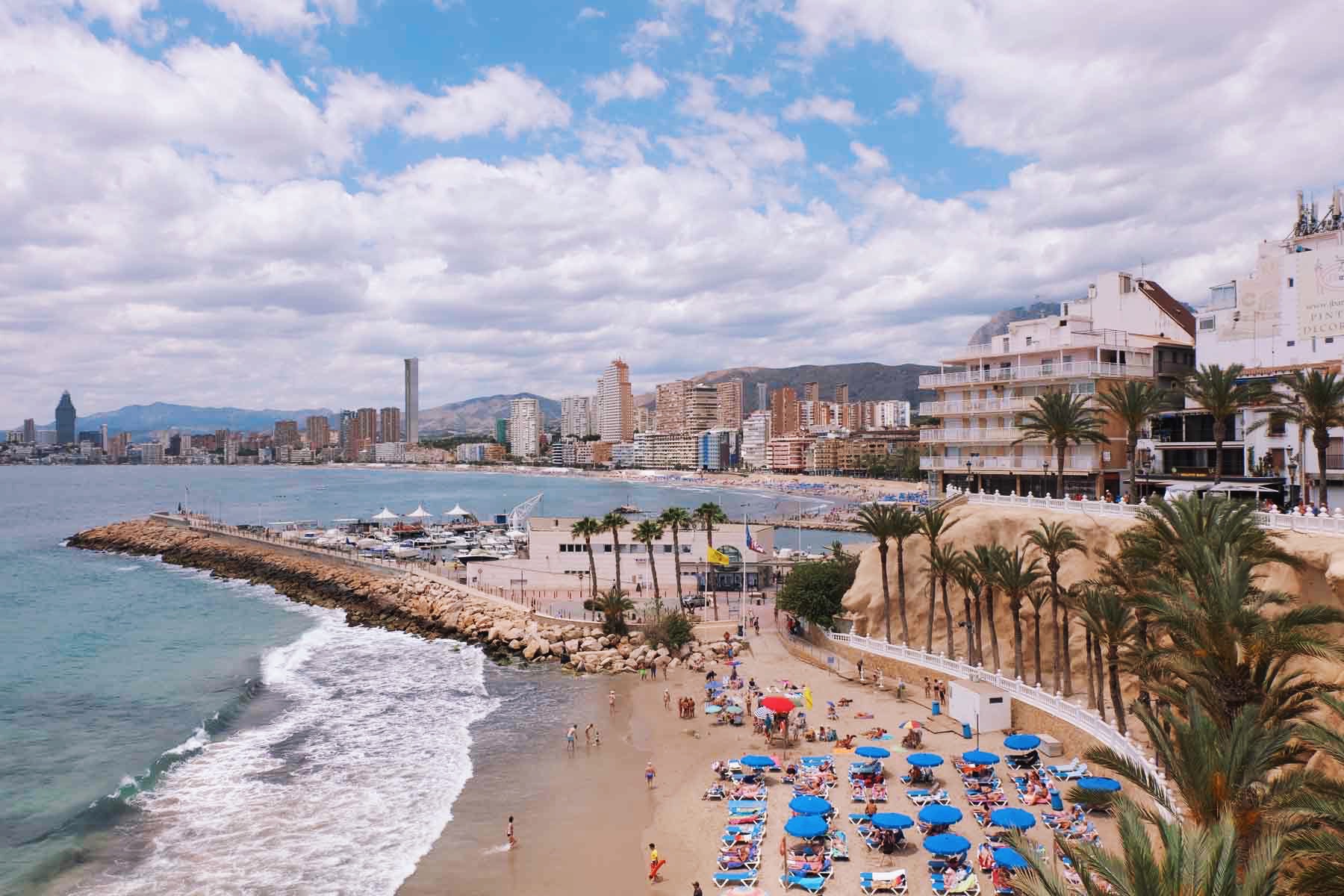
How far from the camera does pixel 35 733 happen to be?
114 ft

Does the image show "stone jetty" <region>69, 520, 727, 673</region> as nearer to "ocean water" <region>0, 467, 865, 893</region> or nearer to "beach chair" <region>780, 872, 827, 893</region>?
"ocean water" <region>0, 467, 865, 893</region>

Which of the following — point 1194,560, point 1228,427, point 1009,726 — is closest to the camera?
point 1194,560

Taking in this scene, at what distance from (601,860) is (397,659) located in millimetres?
26650

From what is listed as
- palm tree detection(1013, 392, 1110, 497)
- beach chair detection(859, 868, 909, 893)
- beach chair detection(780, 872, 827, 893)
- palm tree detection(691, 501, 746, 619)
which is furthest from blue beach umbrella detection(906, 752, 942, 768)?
palm tree detection(691, 501, 746, 619)

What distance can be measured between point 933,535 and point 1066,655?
620 cm

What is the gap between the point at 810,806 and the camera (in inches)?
891

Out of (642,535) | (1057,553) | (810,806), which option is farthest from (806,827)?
(642,535)

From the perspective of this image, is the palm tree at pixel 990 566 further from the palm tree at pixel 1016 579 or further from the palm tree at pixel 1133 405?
the palm tree at pixel 1133 405

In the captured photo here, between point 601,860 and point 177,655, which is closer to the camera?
point 601,860

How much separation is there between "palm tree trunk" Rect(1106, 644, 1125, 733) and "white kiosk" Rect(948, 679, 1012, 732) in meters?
4.35

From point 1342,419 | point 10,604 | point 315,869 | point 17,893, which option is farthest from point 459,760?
point 10,604

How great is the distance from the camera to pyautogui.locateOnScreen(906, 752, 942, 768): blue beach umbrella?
963 inches

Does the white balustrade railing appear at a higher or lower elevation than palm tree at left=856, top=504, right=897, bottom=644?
lower

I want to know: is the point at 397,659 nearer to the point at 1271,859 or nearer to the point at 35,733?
the point at 35,733
